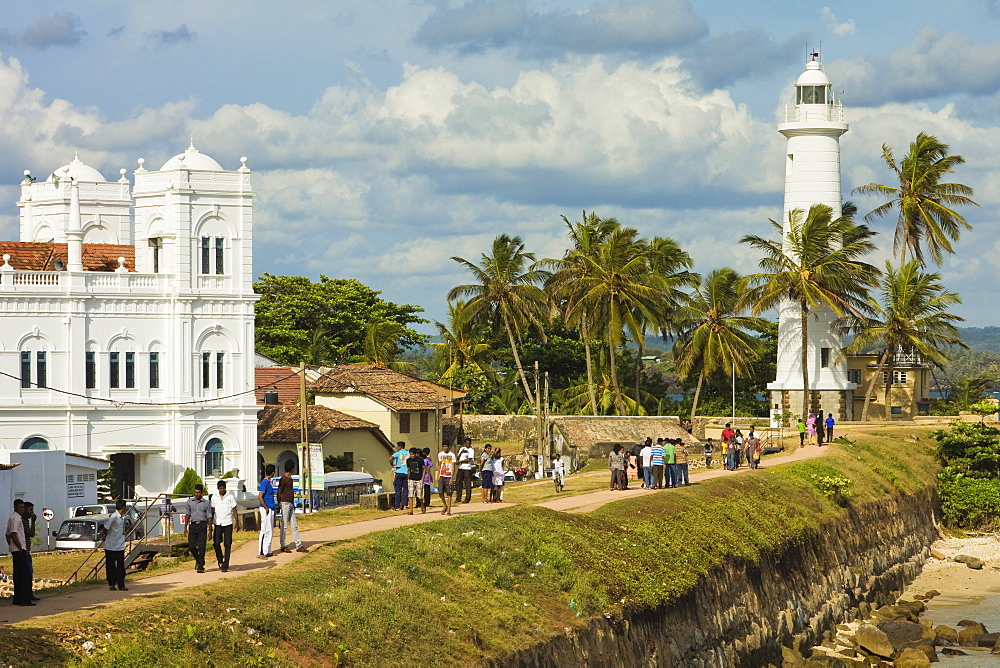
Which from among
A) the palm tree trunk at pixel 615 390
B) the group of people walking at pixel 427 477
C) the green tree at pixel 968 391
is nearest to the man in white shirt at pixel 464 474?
the group of people walking at pixel 427 477

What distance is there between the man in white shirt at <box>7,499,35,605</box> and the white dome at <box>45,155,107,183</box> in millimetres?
40554

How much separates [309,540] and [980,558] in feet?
91.8

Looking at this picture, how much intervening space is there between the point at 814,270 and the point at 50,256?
2875 cm

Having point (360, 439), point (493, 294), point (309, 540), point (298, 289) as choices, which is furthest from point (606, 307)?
point (309, 540)

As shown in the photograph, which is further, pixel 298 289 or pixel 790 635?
pixel 298 289

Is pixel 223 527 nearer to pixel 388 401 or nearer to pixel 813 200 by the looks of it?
pixel 388 401

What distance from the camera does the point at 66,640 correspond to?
16.1 metres

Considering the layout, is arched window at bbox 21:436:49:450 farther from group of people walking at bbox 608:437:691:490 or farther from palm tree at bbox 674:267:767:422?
palm tree at bbox 674:267:767:422

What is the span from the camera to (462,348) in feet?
222

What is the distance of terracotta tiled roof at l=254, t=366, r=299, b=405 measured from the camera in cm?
5512

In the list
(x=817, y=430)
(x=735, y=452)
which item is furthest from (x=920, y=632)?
(x=817, y=430)

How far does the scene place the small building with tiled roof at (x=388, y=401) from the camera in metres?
53.0

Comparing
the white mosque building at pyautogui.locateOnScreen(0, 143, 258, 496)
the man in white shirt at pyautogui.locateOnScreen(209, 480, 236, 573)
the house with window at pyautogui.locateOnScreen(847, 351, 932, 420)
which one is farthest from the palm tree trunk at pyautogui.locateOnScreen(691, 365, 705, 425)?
the man in white shirt at pyautogui.locateOnScreen(209, 480, 236, 573)

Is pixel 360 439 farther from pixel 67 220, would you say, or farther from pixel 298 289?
pixel 298 289
